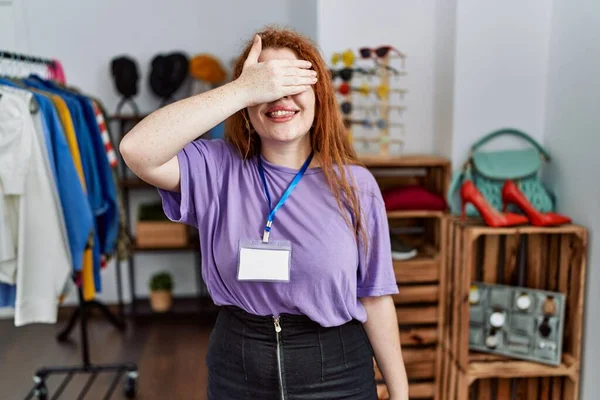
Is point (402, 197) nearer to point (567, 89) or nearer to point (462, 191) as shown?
point (462, 191)

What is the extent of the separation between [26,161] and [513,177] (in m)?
1.97

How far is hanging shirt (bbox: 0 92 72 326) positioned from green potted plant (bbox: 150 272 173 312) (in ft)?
5.52

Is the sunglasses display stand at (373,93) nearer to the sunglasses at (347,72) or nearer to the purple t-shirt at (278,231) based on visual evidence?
the sunglasses at (347,72)

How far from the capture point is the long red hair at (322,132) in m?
1.12

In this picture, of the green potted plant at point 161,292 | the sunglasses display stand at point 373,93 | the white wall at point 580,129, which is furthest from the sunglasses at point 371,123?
the green potted plant at point 161,292

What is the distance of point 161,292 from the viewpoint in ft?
12.1

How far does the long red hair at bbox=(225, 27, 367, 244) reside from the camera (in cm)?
112

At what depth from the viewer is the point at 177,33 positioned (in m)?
3.72

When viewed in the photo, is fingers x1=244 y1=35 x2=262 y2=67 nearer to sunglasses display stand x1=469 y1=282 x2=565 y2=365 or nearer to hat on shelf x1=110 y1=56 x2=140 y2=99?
sunglasses display stand x1=469 y1=282 x2=565 y2=365

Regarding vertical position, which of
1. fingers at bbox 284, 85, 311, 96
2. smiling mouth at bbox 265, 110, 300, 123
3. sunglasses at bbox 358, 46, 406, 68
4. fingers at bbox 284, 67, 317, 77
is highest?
sunglasses at bbox 358, 46, 406, 68

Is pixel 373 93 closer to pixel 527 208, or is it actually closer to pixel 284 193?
pixel 527 208

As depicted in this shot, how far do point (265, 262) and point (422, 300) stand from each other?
1356 millimetres

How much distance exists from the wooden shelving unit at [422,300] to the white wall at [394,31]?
0.43 metres

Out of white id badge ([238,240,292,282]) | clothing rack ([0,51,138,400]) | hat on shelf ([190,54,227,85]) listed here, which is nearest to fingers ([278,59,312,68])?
white id badge ([238,240,292,282])
